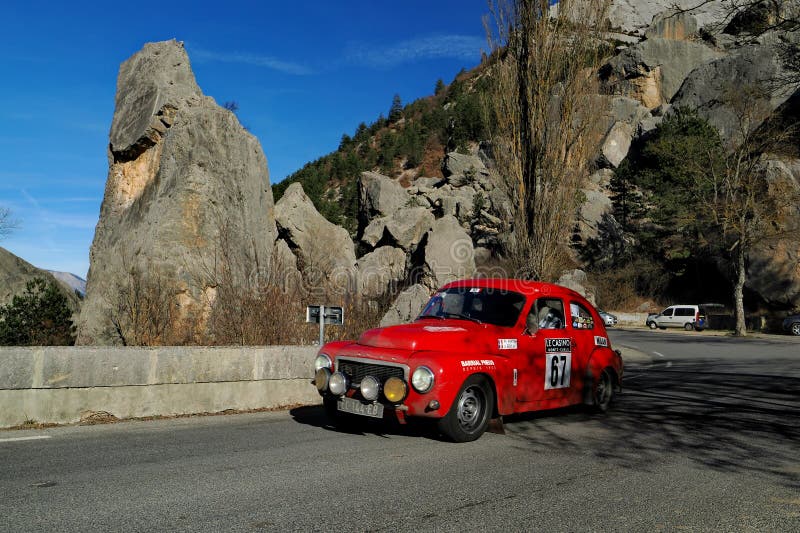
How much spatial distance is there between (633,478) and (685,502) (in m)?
0.67

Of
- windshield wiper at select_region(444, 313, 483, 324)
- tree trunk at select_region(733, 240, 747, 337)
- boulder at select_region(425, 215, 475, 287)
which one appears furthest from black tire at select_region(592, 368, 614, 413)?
tree trunk at select_region(733, 240, 747, 337)

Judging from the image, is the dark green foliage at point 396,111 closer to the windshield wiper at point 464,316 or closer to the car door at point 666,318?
the car door at point 666,318

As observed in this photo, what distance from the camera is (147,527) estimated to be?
12.1 ft

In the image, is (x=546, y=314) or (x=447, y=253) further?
(x=447, y=253)

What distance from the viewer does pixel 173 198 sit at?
55.9 feet

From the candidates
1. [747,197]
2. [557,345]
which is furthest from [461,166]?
[557,345]

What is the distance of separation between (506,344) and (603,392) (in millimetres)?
2684

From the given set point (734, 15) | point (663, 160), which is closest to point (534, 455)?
point (734, 15)

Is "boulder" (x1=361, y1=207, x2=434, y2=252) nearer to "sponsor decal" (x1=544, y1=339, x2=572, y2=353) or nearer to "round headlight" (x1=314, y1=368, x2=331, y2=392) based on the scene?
"sponsor decal" (x1=544, y1=339, x2=572, y2=353)

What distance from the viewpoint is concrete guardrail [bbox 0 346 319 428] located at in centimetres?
694

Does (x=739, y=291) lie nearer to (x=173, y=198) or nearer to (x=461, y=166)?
(x=173, y=198)

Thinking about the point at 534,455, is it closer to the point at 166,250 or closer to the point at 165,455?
the point at 165,455

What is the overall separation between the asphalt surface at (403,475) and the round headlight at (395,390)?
20.5 inches

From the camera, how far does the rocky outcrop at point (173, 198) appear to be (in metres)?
15.1
